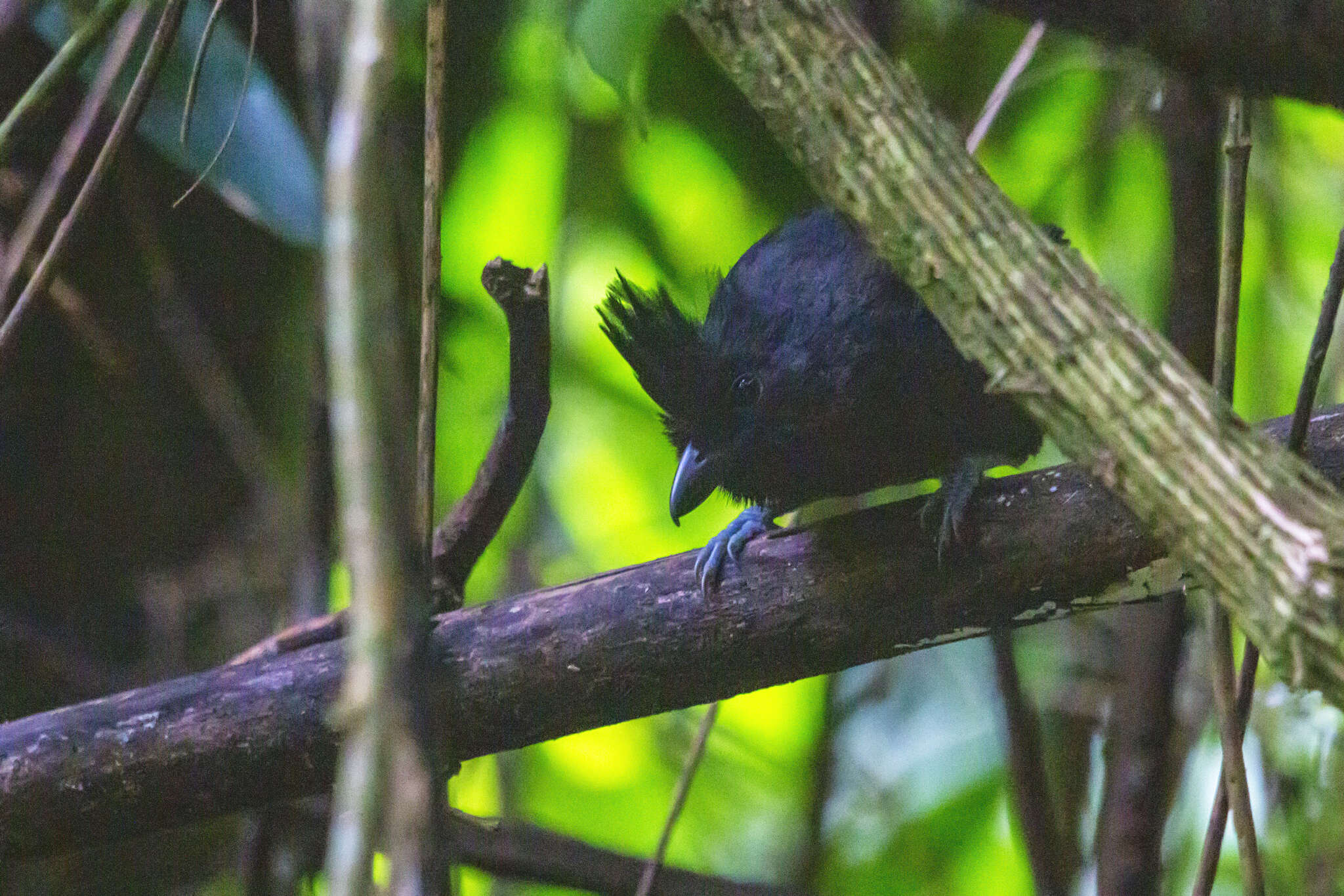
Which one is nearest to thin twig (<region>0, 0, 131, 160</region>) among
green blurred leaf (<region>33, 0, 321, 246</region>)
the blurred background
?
the blurred background

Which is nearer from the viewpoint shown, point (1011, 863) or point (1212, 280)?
point (1212, 280)

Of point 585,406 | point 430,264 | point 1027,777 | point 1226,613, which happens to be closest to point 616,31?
point 430,264

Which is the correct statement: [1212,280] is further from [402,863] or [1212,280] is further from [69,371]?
[69,371]

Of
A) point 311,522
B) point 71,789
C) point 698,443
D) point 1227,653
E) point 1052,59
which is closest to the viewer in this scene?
point 1227,653

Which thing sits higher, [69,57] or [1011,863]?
[69,57]

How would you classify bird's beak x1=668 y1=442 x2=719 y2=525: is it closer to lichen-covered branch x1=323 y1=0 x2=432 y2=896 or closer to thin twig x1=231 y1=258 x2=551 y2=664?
thin twig x1=231 y1=258 x2=551 y2=664

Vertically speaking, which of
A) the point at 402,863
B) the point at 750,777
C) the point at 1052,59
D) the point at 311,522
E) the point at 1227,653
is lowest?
the point at 402,863

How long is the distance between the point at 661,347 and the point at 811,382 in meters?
0.26

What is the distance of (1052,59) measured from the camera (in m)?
3.14

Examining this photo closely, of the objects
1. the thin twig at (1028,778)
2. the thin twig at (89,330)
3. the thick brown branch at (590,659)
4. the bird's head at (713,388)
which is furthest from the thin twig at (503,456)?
the thin twig at (1028,778)

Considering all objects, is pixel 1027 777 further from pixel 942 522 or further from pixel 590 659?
pixel 590 659

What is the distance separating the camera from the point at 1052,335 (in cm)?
99

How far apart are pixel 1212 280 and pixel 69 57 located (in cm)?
216

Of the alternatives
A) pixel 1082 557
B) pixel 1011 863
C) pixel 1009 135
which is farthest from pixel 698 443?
pixel 1011 863
